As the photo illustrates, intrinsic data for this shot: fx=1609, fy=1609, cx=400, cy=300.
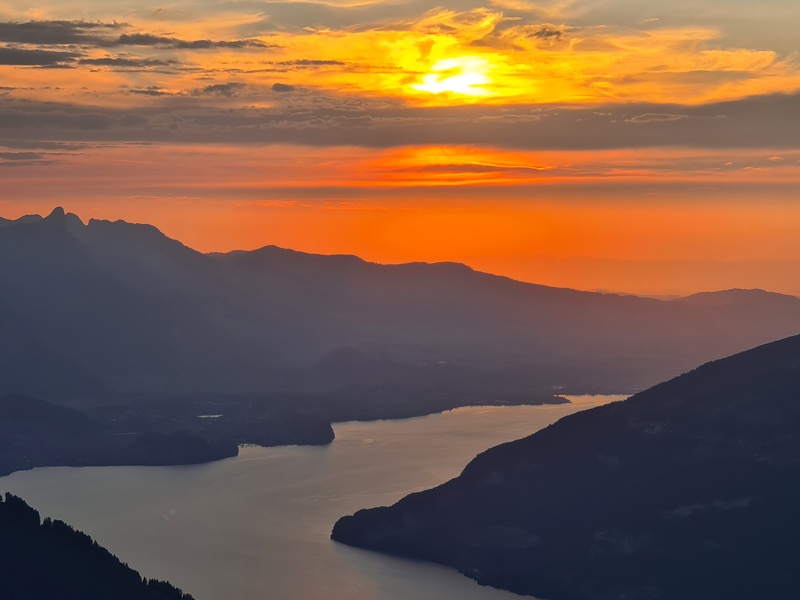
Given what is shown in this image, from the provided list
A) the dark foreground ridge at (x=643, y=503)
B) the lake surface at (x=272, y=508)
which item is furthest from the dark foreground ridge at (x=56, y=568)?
the dark foreground ridge at (x=643, y=503)

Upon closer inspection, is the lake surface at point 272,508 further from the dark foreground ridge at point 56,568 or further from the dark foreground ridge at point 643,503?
the dark foreground ridge at point 56,568

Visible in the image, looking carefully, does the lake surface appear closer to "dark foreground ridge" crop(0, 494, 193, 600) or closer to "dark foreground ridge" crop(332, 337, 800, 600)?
"dark foreground ridge" crop(332, 337, 800, 600)

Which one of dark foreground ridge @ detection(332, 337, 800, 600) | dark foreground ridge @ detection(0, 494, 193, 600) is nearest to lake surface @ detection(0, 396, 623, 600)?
dark foreground ridge @ detection(332, 337, 800, 600)

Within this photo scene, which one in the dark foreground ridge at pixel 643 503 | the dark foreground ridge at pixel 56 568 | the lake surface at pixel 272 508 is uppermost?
the dark foreground ridge at pixel 56 568

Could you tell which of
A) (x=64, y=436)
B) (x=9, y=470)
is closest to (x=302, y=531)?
(x=9, y=470)

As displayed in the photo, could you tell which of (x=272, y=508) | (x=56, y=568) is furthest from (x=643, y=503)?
(x=56, y=568)

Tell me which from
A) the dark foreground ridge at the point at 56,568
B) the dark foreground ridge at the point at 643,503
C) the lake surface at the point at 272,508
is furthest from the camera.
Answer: the lake surface at the point at 272,508
